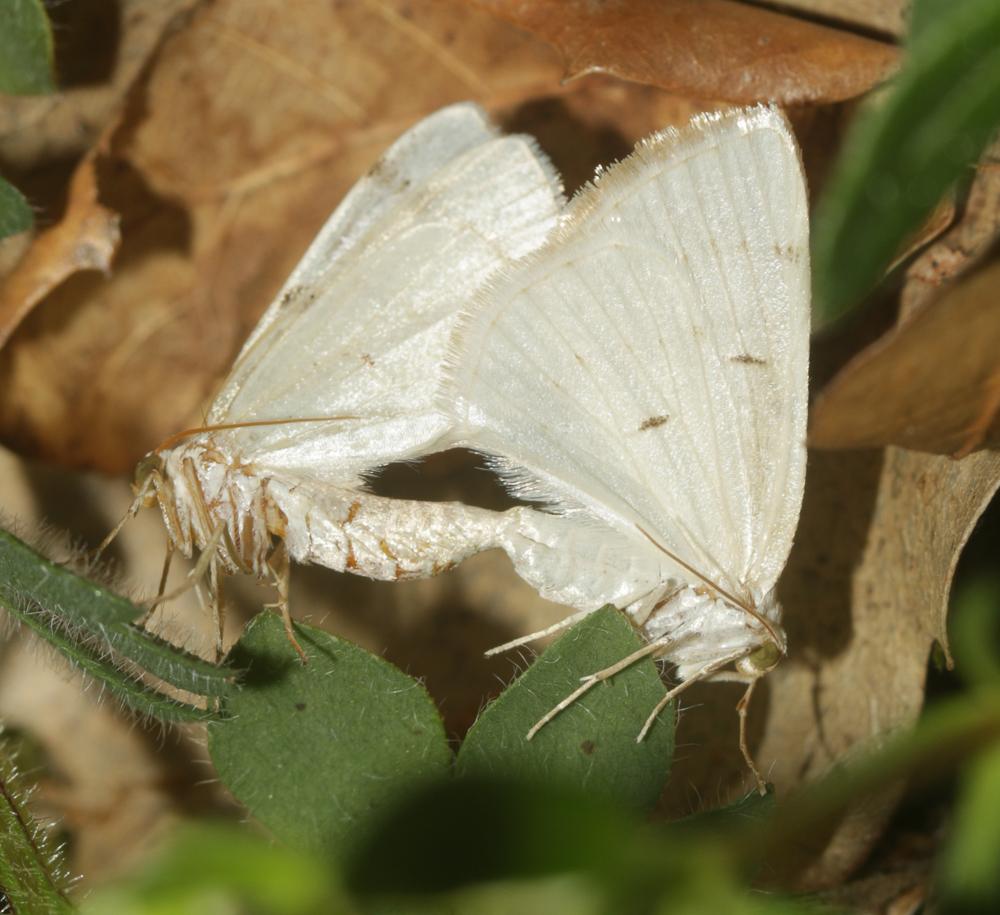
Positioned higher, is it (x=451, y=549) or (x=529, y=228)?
(x=529, y=228)

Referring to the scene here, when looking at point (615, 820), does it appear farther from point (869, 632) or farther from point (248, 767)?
point (869, 632)

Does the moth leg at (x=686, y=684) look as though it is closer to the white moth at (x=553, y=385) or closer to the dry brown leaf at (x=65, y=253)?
the white moth at (x=553, y=385)

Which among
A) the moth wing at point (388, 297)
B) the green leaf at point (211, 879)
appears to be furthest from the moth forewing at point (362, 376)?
the green leaf at point (211, 879)

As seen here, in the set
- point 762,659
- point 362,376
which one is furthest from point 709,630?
point 362,376

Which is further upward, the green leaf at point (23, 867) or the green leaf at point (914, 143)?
the green leaf at point (914, 143)

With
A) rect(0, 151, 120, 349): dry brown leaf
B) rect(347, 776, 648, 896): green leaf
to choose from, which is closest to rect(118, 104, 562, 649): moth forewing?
rect(0, 151, 120, 349): dry brown leaf

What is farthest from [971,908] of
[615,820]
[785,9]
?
[785,9]
